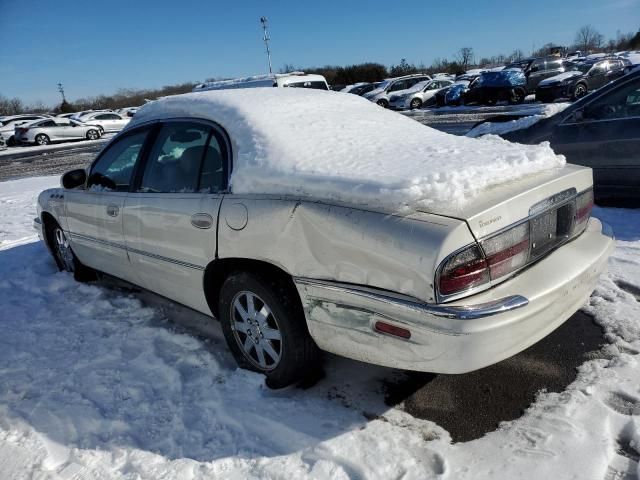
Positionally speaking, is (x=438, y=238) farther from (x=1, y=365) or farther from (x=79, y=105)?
(x=79, y=105)

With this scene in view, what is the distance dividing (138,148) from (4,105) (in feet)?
227

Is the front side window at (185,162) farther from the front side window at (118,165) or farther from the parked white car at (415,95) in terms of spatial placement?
the parked white car at (415,95)

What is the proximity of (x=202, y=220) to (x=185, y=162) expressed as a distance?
51 centimetres

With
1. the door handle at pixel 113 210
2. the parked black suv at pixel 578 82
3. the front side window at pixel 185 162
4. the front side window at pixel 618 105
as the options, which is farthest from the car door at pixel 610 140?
the parked black suv at pixel 578 82

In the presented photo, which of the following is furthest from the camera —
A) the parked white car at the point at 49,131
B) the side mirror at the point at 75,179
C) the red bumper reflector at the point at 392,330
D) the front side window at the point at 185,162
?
the parked white car at the point at 49,131

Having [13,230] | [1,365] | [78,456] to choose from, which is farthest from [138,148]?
[13,230]

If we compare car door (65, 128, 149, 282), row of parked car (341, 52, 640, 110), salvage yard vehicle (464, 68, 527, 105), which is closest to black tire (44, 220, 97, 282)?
car door (65, 128, 149, 282)

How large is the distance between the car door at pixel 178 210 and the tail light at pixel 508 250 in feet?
4.53

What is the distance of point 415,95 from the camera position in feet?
87.0

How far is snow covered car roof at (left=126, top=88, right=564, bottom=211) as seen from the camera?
88.0 inches

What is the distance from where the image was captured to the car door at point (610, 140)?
5117mm

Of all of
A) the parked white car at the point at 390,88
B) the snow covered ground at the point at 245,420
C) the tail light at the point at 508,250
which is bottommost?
the snow covered ground at the point at 245,420

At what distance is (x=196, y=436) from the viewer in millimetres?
2471

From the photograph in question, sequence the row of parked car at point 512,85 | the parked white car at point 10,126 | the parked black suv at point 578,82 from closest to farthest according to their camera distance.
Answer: the parked black suv at point 578,82, the row of parked car at point 512,85, the parked white car at point 10,126
